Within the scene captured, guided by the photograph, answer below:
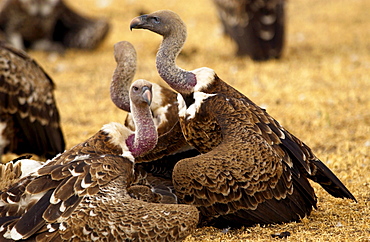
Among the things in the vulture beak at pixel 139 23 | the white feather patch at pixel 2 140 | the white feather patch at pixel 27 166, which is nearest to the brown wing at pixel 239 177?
the vulture beak at pixel 139 23

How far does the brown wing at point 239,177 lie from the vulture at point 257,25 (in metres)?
5.88

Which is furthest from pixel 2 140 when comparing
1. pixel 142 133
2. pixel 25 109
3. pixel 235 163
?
pixel 235 163

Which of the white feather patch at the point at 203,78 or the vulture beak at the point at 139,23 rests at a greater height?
the vulture beak at the point at 139,23

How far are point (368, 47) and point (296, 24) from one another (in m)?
2.64

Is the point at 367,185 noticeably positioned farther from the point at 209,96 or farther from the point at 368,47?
the point at 368,47

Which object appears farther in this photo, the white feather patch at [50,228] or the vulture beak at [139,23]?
the vulture beak at [139,23]

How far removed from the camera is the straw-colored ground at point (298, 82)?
4707 mm

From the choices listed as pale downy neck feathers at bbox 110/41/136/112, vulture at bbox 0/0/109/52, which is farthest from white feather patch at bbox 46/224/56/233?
vulture at bbox 0/0/109/52

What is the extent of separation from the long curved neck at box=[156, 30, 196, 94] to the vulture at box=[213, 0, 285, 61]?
543cm

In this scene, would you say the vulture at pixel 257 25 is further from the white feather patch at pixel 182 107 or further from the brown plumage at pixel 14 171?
the brown plumage at pixel 14 171

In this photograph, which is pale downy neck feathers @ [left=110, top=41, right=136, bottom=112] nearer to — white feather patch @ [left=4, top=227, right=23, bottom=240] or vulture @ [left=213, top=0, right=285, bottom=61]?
white feather patch @ [left=4, top=227, right=23, bottom=240]

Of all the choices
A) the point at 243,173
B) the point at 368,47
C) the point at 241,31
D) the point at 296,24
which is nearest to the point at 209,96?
the point at 243,173

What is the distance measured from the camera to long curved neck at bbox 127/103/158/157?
4.53 m

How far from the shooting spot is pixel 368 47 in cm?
1128
